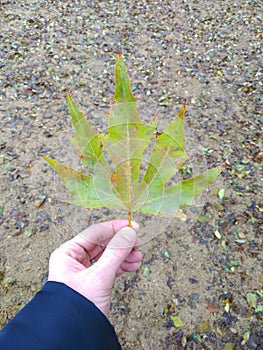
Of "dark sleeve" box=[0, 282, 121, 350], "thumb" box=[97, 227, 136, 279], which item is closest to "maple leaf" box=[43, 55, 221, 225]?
"thumb" box=[97, 227, 136, 279]

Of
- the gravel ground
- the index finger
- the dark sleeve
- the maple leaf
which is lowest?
the gravel ground

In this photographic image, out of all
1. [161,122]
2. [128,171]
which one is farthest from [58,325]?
[161,122]

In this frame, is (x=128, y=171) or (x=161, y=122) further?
(x=161, y=122)

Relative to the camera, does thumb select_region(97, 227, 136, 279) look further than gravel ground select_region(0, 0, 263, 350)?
No

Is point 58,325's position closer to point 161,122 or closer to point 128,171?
point 128,171

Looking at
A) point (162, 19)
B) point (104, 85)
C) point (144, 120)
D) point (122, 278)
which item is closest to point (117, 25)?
point (162, 19)

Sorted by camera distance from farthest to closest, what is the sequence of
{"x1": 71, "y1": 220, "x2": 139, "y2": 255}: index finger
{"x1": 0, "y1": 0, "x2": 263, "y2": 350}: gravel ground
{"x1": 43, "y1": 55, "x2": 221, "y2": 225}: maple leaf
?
{"x1": 0, "y1": 0, "x2": 263, "y2": 350}: gravel ground → {"x1": 71, "y1": 220, "x2": 139, "y2": 255}: index finger → {"x1": 43, "y1": 55, "x2": 221, "y2": 225}: maple leaf

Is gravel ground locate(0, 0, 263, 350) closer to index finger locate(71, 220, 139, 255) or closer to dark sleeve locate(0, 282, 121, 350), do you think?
index finger locate(71, 220, 139, 255)
